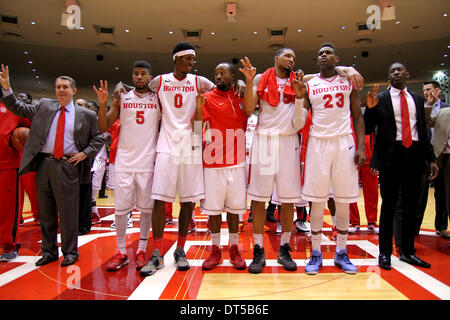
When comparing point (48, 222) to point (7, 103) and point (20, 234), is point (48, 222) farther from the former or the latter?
Answer: point (20, 234)

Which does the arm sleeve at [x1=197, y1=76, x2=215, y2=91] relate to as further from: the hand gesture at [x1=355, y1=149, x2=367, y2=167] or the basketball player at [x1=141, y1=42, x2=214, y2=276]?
the hand gesture at [x1=355, y1=149, x2=367, y2=167]

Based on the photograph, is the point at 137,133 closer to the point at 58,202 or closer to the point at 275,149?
the point at 58,202

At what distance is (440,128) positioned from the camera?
386 cm

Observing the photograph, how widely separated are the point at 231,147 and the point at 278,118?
0.55m

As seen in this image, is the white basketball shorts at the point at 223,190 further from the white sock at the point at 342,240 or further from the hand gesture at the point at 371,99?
the hand gesture at the point at 371,99

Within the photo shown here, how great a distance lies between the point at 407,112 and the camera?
9.85 ft

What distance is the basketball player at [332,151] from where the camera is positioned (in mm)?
2789

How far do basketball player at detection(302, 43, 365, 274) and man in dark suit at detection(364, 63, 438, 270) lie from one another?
253mm

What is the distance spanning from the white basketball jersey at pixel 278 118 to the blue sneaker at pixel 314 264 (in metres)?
1.23

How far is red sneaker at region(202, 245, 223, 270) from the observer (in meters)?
2.87

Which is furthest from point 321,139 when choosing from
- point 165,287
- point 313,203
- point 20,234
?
point 20,234

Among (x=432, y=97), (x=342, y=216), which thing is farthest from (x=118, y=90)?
(x=432, y=97)

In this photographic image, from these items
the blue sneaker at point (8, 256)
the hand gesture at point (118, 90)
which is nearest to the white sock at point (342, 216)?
the hand gesture at point (118, 90)

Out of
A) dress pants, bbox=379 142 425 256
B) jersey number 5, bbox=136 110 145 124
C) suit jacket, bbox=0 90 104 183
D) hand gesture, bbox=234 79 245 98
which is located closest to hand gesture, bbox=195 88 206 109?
hand gesture, bbox=234 79 245 98
